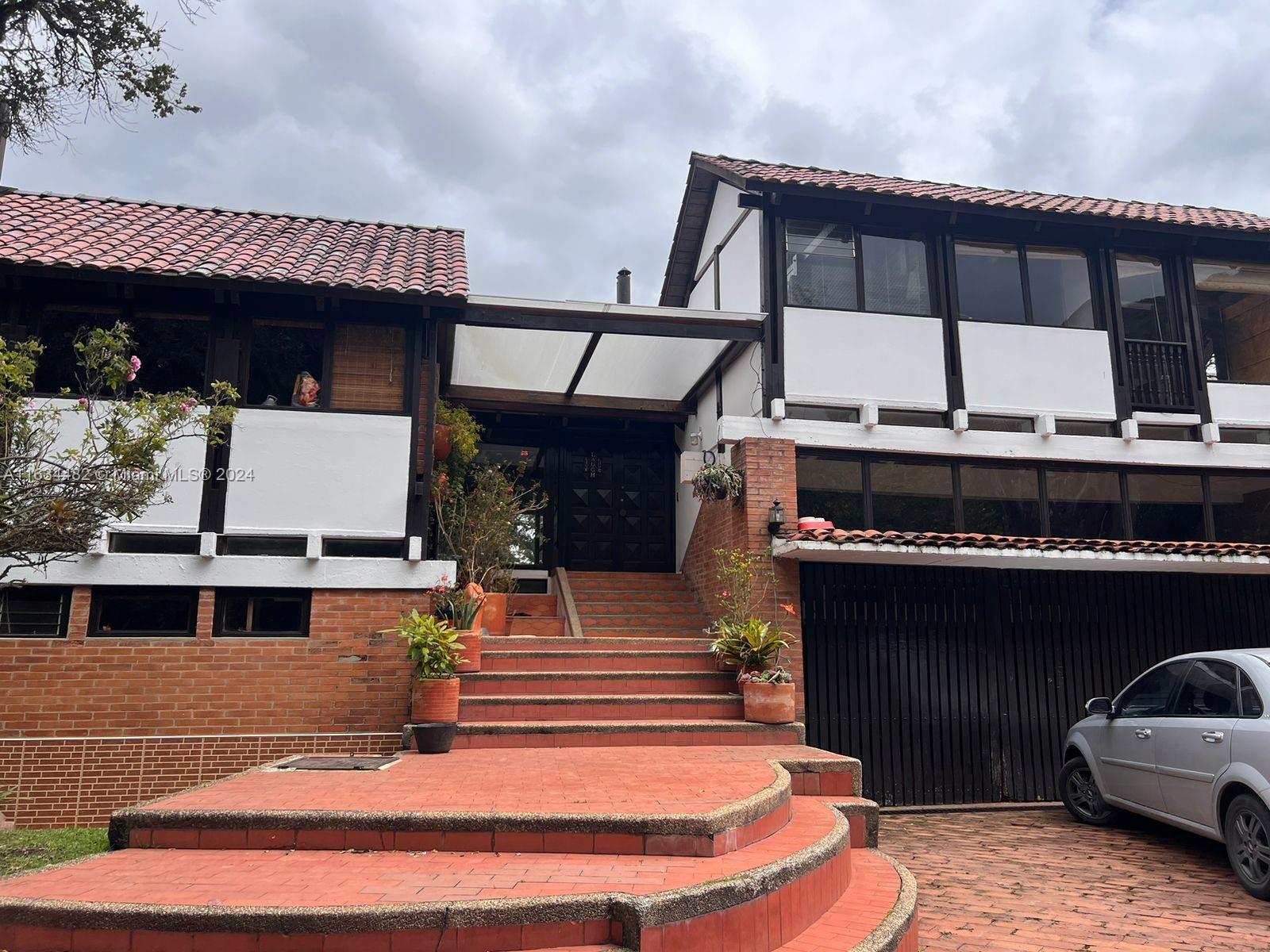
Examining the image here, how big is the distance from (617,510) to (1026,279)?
6713 millimetres

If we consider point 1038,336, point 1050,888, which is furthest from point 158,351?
point 1038,336

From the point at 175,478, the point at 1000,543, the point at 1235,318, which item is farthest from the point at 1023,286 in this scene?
the point at 175,478

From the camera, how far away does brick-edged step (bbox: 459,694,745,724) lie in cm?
761

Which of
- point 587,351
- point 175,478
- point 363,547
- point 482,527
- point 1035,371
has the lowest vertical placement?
point 363,547

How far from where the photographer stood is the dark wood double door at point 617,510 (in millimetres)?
12969

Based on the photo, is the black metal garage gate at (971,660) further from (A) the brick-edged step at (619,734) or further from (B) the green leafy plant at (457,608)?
(B) the green leafy plant at (457,608)

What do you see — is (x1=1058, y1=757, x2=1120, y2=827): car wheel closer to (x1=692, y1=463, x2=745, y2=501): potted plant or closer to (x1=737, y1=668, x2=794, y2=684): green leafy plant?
(x1=737, y1=668, x2=794, y2=684): green leafy plant

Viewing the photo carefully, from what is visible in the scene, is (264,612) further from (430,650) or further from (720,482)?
(720,482)

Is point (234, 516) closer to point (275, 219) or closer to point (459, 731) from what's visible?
point (459, 731)

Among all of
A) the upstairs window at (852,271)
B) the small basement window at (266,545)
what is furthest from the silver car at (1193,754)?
the small basement window at (266,545)

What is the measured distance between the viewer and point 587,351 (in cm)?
1066

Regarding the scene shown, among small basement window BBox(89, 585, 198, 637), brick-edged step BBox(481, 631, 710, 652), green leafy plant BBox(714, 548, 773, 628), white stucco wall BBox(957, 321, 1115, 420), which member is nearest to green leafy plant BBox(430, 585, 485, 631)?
brick-edged step BBox(481, 631, 710, 652)

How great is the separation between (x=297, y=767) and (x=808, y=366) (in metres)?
6.91

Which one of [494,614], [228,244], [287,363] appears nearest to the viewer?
[287,363]
